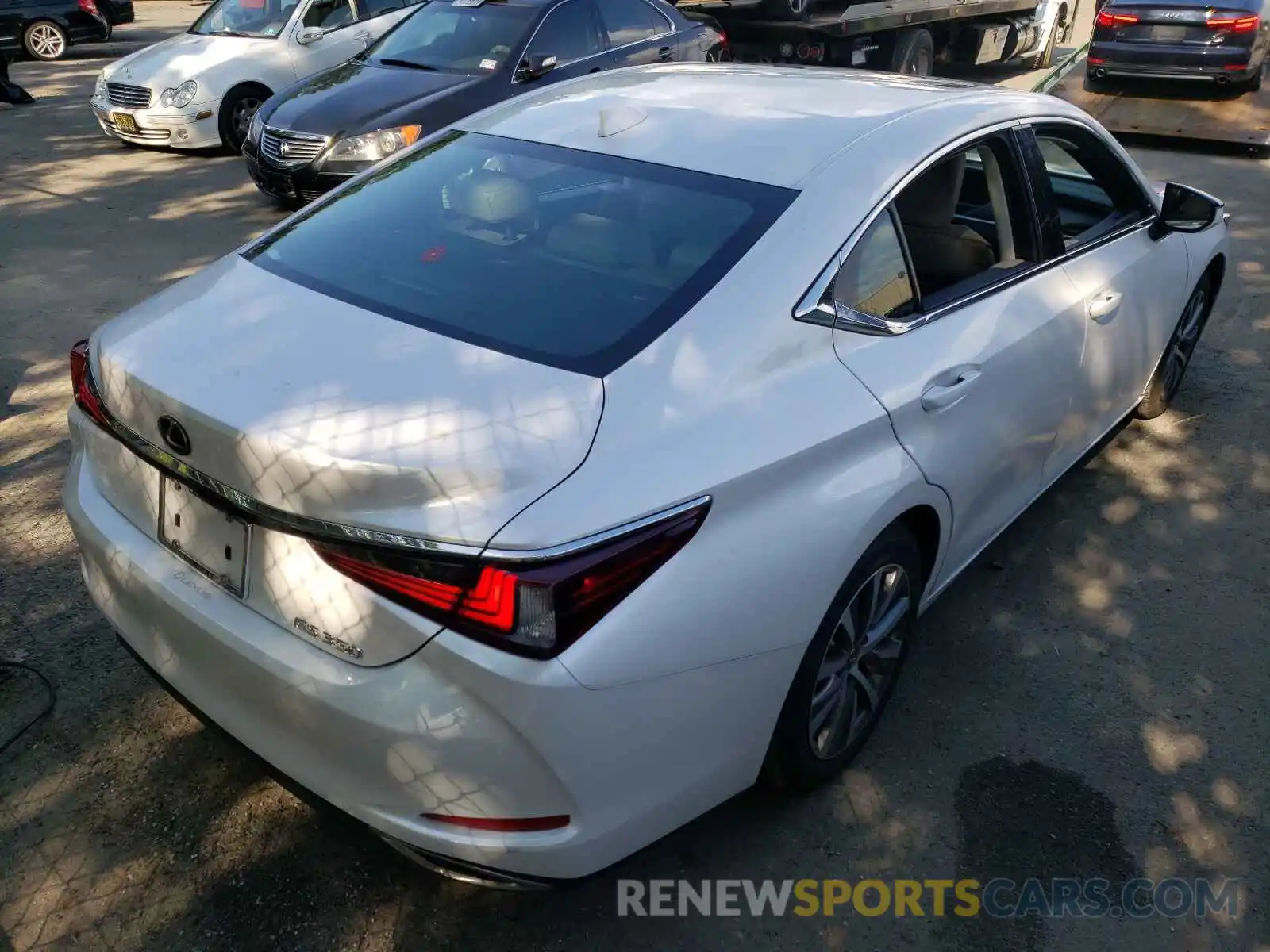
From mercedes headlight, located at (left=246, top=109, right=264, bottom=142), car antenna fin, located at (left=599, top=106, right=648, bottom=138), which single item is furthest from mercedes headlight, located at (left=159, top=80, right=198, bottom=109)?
car antenna fin, located at (left=599, top=106, right=648, bottom=138)

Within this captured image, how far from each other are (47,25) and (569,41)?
1060 cm

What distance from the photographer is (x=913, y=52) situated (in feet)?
40.6

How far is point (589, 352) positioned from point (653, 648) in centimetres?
65

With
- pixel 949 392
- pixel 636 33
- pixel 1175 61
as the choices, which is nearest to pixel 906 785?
pixel 949 392

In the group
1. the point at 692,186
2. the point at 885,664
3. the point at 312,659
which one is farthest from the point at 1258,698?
the point at 312,659

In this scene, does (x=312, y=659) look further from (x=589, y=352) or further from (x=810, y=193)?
(x=810, y=193)

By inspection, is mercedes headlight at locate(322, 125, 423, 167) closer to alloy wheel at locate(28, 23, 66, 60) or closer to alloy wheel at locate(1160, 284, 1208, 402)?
alloy wheel at locate(1160, 284, 1208, 402)

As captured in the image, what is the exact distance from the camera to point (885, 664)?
2.92 m

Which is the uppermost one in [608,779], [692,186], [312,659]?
[692,186]

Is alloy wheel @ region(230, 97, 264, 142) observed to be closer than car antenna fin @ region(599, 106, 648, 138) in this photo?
No

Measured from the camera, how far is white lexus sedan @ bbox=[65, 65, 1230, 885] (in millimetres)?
1924

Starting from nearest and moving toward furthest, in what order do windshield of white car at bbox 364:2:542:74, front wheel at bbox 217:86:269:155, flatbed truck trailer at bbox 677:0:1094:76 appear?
windshield of white car at bbox 364:2:542:74 < front wheel at bbox 217:86:269:155 < flatbed truck trailer at bbox 677:0:1094:76

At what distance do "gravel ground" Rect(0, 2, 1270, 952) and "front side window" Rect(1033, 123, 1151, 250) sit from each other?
1.11 m

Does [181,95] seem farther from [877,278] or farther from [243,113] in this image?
[877,278]
